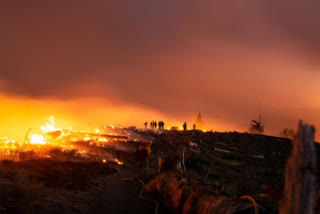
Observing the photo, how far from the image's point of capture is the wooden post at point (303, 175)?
10.9 feet

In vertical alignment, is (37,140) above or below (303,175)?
below

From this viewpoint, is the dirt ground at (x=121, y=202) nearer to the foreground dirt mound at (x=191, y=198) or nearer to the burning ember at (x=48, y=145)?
the foreground dirt mound at (x=191, y=198)

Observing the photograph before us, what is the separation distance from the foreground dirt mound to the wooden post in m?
1.43

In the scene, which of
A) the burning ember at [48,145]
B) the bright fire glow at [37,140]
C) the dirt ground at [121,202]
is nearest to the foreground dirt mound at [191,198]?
the dirt ground at [121,202]

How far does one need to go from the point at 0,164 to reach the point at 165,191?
954 centimetres

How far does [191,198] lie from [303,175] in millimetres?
4381

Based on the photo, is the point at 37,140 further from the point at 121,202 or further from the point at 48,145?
the point at 121,202

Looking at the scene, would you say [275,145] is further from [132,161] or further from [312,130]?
[312,130]

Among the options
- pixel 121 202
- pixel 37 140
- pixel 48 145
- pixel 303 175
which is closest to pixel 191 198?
pixel 121 202

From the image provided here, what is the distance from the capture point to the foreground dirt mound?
534 cm

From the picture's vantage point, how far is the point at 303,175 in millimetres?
3357

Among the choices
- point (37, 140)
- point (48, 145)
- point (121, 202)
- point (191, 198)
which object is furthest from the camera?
point (37, 140)

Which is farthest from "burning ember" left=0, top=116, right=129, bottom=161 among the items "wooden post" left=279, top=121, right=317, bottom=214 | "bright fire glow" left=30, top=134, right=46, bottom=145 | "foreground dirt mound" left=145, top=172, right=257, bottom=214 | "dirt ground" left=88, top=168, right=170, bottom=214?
"wooden post" left=279, top=121, right=317, bottom=214

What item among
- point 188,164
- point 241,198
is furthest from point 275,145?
point 241,198
